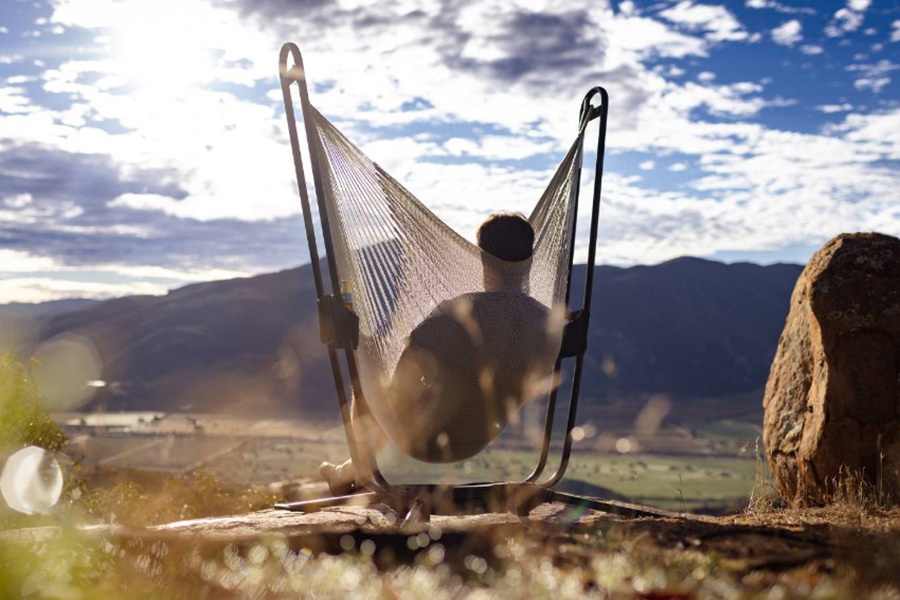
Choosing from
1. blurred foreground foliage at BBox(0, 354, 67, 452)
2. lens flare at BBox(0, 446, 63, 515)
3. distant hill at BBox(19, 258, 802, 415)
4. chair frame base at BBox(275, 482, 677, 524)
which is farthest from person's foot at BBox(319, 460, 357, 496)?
distant hill at BBox(19, 258, 802, 415)

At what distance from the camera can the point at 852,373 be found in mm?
4035

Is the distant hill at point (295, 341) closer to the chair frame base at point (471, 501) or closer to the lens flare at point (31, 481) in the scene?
the lens flare at point (31, 481)

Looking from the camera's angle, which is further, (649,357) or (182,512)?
(649,357)

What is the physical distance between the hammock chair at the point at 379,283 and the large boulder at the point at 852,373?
103cm

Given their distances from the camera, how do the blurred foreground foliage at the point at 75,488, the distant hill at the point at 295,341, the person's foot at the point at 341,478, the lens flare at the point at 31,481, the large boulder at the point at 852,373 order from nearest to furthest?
the large boulder at the point at 852,373 → the person's foot at the point at 341,478 → the lens flare at the point at 31,481 → the blurred foreground foliage at the point at 75,488 → the distant hill at the point at 295,341

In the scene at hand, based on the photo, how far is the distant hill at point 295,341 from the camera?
2832 inches

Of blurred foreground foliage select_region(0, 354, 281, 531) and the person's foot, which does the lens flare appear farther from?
the person's foot

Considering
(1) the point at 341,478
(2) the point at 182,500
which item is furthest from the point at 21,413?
(1) the point at 341,478

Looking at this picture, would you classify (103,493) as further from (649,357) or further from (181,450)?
(649,357)

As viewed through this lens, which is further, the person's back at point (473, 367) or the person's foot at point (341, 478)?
the person's foot at point (341, 478)

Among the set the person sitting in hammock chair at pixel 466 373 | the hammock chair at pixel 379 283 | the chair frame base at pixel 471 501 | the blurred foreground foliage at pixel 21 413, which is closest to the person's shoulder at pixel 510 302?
the person sitting in hammock chair at pixel 466 373

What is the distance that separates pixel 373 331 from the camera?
3.42 meters

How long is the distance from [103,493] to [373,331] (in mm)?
4653

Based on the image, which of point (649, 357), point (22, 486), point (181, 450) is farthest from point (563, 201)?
point (649, 357)
